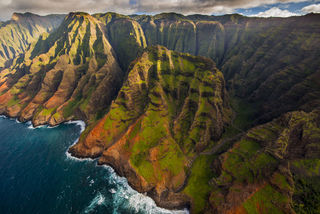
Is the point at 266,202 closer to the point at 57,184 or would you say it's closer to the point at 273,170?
the point at 273,170

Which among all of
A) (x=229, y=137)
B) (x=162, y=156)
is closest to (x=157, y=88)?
(x=162, y=156)

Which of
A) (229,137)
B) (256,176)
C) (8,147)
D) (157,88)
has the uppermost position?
(157,88)

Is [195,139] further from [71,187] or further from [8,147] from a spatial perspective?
[8,147]

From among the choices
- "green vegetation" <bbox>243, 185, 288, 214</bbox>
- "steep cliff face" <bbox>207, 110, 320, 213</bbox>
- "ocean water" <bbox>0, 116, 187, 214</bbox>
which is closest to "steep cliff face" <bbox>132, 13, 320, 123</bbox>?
"steep cliff face" <bbox>207, 110, 320, 213</bbox>

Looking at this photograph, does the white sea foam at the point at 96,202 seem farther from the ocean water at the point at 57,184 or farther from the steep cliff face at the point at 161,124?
the steep cliff face at the point at 161,124

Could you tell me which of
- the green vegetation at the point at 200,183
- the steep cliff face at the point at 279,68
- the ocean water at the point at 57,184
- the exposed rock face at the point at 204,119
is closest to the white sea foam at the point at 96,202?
the ocean water at the point at 57,184

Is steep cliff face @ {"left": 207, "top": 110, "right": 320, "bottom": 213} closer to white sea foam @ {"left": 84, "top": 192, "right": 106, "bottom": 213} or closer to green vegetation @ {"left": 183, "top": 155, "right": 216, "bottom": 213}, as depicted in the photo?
green vegetation @ {"left": 183, "top": 155, "right": 216, "bottom": 213}
